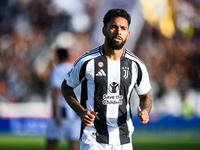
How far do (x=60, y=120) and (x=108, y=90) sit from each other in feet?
7.40

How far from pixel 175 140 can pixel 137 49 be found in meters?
3.85

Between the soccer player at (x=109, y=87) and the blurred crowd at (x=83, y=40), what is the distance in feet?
28.7

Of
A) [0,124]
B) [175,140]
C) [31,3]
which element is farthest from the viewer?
[31,3]

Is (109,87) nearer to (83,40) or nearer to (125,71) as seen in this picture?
(125,71)

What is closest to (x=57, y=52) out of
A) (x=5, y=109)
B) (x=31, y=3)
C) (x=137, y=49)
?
(x=5, y=109)

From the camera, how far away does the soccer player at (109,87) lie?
344cm

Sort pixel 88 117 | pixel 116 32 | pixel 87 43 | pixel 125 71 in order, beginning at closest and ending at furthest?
pixel 88 117
pixel 116 32
pixel 125 71
pixel 87 43

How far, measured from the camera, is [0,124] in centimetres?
1105

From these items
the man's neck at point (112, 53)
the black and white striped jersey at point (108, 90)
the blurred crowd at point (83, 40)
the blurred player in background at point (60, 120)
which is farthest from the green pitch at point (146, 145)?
the man's neck at point (112, 53)

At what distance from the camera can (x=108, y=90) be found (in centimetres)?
347

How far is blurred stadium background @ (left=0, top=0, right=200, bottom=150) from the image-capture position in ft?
40.0

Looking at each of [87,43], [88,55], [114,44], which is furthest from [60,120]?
[87,43]

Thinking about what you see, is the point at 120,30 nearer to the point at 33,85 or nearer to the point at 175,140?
the point at 175,140

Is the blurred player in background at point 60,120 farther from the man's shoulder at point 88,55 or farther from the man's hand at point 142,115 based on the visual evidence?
the man's hand at point 142,115
